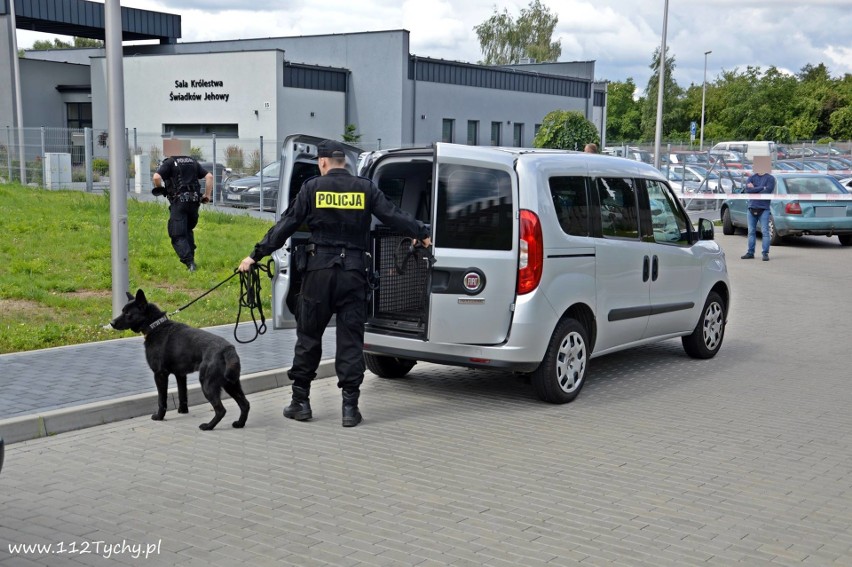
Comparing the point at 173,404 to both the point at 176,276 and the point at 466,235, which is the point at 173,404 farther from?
the point at 176,276

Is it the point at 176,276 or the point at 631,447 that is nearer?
the point at 631,447

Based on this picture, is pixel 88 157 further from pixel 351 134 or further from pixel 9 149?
pixel 351 134

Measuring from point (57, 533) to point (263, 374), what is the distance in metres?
3.56

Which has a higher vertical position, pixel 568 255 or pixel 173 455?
pixel 568 255

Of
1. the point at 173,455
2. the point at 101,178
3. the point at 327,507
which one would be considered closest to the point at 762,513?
the point at 327,507

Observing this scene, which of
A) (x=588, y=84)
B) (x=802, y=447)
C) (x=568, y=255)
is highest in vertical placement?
(x=588, y=84)

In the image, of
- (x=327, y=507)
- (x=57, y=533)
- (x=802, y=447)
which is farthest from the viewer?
(x=802, y=447)

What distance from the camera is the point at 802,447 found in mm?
6785

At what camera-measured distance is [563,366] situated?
7.91 m

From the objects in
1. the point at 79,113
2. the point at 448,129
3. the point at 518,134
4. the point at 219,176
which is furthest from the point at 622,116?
the point at 219,176

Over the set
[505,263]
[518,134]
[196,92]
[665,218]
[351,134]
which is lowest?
[505,263]

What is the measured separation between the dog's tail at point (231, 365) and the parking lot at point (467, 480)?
429 millimetres

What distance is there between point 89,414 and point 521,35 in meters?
82.1

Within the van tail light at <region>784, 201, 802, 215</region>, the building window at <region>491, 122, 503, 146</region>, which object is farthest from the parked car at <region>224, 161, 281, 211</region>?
the building window at <region>491, 122, 503, 146</region>
